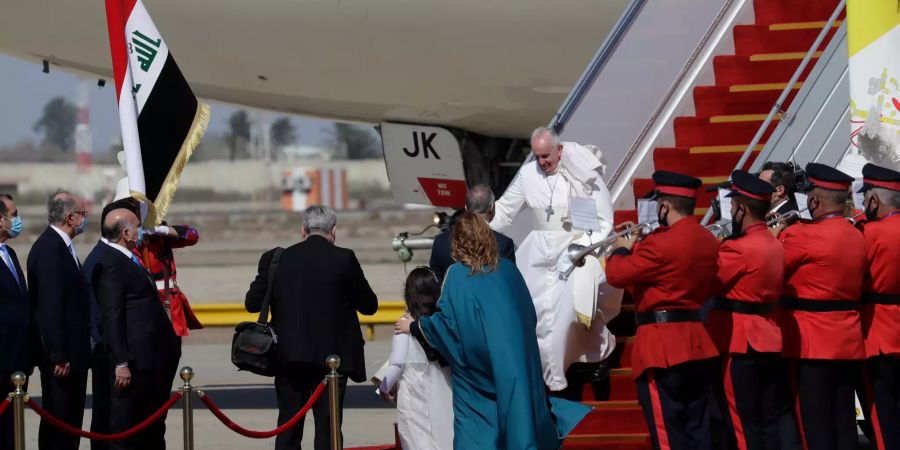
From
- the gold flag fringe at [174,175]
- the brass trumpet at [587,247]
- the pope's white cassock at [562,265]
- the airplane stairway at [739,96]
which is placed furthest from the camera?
the airplane stairway at [739,96]

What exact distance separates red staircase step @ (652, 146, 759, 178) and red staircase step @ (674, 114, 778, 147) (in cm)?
25

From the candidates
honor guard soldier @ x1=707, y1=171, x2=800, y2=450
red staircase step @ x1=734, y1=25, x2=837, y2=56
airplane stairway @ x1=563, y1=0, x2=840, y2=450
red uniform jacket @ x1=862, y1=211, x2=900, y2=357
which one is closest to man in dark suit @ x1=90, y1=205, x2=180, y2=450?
airplane stairway @ x1=563, y1=0, x2=840, y2=450

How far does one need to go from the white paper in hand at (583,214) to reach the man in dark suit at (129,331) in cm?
229

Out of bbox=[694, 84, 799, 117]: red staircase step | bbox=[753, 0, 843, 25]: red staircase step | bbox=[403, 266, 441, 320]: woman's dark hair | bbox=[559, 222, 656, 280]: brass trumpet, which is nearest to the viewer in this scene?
bbox=[403, 266, 441, 320]: woman's dark hair

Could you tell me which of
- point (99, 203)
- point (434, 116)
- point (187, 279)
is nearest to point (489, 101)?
point (434, 116)

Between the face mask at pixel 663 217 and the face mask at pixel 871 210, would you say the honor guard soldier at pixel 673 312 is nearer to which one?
the face mask at pixel 663 217

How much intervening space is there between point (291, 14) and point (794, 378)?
18.1 feet

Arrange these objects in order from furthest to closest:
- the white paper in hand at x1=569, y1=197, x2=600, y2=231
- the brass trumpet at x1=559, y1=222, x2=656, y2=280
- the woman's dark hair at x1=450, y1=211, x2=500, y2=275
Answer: the white paper in hand at x1=569, y1=197, x2=600, y2=231 → the brass trumpet at x1=559, y1=222, x2=656, y2=280 → the woman's dark hair at x1=450, y1=211, x2=500, y2=275

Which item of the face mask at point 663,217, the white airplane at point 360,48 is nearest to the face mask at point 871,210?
the face mask at point 663,217

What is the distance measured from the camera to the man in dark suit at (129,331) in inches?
286

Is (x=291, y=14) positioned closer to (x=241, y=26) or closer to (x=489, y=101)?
(x=241, y=26)

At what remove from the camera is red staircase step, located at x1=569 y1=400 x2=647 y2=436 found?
7.69 m

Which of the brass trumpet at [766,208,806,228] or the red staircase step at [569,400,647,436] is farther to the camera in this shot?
the red staircase step at [569,400,647,436]

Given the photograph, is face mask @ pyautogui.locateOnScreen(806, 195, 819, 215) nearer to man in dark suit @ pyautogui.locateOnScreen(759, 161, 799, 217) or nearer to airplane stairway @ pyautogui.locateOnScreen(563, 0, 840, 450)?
man in dark suit @ pyautogui.locateOnScreen(759, 161, 799, 217)
